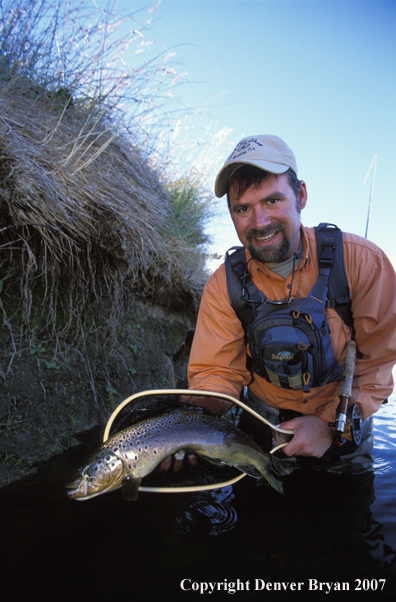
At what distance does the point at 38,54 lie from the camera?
409 centimetres

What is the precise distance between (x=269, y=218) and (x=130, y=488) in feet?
6.68

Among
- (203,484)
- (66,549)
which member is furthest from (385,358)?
(66,549)

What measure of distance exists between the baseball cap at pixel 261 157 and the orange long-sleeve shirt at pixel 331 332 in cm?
60

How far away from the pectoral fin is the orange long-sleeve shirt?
3.21 feet

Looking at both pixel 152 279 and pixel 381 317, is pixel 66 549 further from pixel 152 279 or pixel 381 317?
pixel 152 279

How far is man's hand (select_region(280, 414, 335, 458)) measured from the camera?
2.61 m

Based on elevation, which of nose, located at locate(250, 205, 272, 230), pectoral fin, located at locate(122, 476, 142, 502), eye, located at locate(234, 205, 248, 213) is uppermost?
eye, located at locate(234, 205, 248, 213)

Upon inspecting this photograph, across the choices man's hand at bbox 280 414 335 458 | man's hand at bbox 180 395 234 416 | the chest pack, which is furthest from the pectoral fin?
the chest pack

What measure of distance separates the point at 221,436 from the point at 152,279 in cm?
292

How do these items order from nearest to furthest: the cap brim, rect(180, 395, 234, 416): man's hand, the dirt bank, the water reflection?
1. the water reflection
2. rect(180, 395, 234, 416): man's hand
3. the cap brim
4. the dirt bank

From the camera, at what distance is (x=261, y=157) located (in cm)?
275

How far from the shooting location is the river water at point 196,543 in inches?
77.6

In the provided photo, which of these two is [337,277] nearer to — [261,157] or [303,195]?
[303,195]

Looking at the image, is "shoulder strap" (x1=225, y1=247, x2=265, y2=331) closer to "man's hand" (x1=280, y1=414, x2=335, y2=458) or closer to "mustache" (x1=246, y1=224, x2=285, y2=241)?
"mustache" (x1=246, y1=224, x2=285, y2=241)
